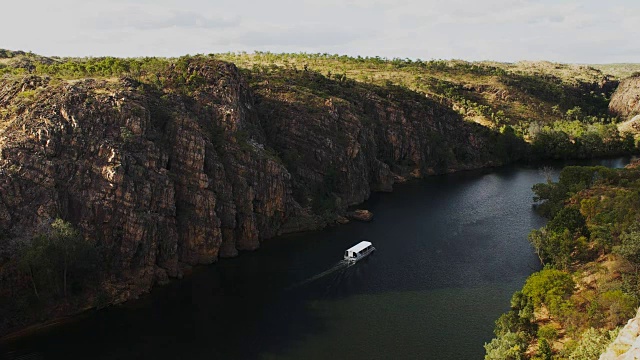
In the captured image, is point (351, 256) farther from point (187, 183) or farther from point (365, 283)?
point (187, 183)

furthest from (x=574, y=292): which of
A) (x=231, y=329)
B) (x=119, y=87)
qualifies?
(x=119, y=87)

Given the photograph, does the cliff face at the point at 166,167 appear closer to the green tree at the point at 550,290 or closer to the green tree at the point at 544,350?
the green tree at the point at 550,290

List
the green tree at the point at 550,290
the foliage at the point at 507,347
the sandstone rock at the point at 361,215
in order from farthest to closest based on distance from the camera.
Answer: the sandstone rock at the point at 361,215
the green tree at the point at 550,290
the foliage at the point at 507,347

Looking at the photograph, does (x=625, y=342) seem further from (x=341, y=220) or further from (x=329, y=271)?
(x=341, y=220)

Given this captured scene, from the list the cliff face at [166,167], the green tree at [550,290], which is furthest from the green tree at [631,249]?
the cliff face at [166,167]

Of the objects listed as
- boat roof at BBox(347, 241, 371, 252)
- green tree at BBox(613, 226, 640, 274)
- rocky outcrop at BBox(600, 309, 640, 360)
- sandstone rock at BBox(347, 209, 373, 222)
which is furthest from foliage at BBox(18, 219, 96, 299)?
green tree at BBox(613, 226, 640, 274)

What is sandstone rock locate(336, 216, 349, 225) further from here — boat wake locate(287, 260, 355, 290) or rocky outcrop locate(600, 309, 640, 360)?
rocky outcrop locate(600, 309, 640, 360)
